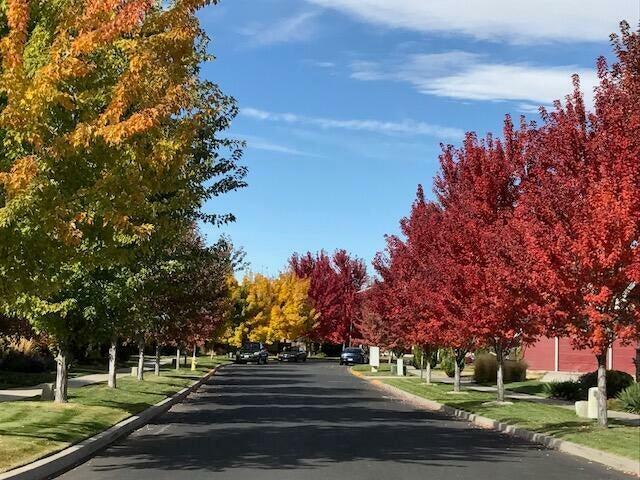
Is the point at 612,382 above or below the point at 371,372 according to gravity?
above

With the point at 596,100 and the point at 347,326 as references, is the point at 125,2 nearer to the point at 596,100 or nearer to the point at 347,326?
the point at 596,100

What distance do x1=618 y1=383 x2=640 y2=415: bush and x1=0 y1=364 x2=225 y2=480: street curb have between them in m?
12.0

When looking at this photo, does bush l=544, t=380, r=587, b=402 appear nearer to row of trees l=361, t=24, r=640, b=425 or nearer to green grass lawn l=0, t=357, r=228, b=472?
row of trees l=361, t=24, r=640, b=425

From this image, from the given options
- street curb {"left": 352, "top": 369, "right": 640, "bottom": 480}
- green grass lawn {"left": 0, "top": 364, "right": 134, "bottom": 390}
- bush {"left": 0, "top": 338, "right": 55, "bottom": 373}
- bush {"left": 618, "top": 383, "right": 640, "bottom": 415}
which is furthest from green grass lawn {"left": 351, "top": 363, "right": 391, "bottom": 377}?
bush {"left": 618, "top": 383, "right": 640, "bottom": 415}

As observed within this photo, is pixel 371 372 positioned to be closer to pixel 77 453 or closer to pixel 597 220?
pixel 597 220

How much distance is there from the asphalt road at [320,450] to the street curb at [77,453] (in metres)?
0.21

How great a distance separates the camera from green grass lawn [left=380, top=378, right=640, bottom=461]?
13672 mm

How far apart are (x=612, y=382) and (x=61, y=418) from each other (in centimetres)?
1750

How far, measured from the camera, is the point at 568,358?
37.8m

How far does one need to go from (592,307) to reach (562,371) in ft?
81.0

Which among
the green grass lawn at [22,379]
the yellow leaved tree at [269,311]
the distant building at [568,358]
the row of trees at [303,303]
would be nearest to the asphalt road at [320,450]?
the green grass lawn at [22,379]

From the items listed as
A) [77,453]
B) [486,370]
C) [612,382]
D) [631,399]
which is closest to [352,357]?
[486,370]

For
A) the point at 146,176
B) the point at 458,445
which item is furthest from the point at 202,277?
the point at 146,176

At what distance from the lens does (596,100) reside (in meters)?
16.9
